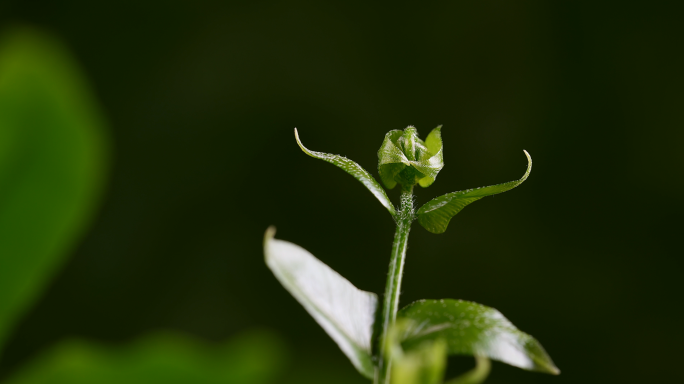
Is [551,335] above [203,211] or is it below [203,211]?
below

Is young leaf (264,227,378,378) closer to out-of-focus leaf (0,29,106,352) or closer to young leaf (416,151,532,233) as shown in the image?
young leaf (416,151,532,233)

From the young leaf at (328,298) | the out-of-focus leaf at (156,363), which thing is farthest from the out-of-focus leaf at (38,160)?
the young leaf at (328,298)

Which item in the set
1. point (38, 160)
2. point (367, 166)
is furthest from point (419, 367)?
point (367, 166)

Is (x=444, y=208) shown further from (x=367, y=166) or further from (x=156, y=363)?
(x=367, y=166)

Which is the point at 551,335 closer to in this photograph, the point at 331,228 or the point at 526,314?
the point at 526,314

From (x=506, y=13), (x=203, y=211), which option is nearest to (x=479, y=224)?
(x=506, y=13)

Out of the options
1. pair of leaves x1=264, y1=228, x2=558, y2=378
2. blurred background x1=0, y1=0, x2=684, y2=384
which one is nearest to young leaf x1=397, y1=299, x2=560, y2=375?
pair of leaves x1=264, y1=228, x2=558, y2=378

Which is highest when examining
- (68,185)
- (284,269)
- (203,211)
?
(203,211)

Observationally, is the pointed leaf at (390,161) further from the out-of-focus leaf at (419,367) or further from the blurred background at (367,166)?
the blurred background at (367,166)
